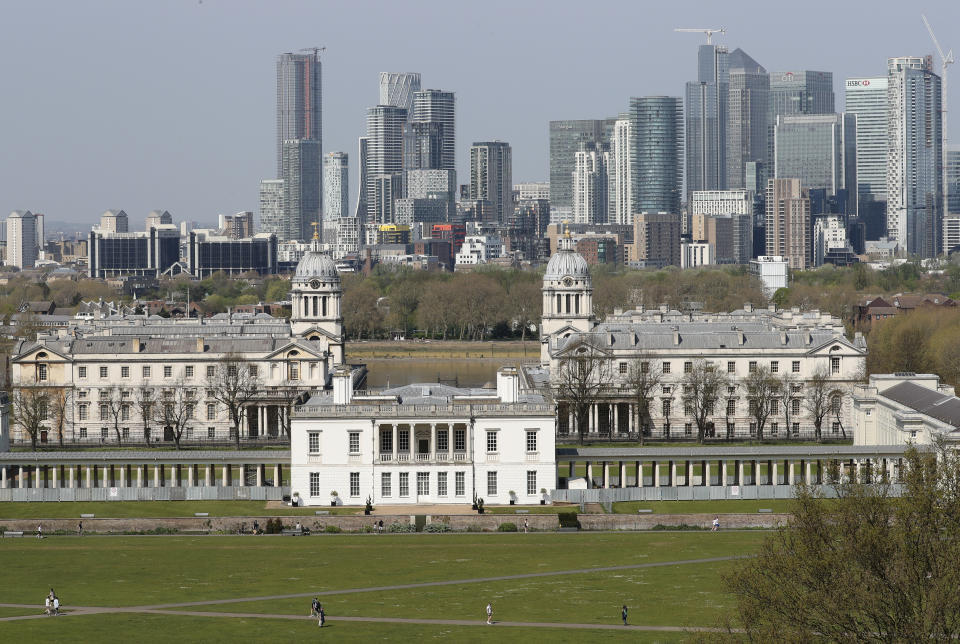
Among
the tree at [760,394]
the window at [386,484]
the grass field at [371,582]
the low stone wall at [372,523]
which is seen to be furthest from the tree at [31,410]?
the tree at [760,394]

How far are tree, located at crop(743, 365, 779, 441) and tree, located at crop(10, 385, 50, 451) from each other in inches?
1691

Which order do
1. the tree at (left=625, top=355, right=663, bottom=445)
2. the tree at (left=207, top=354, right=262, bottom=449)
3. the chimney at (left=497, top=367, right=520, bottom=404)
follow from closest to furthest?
the chimney at (left=497, top=367, right=520, bottom=404), the tree at (left=207, top=354, right=262, bottom=449), the tree at (left=625, top=355, right=663, bottom=445)

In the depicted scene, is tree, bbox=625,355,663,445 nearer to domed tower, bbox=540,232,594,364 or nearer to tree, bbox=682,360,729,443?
tree, bbox=682,360,729,443

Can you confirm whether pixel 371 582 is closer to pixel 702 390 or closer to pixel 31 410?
pixel 31 410

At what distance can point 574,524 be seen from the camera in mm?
77312

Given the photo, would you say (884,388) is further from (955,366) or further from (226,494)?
(226,494)

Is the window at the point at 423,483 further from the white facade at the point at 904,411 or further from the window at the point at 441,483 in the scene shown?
the white facade at the point at 904,411

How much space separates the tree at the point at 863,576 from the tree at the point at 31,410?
224 ft

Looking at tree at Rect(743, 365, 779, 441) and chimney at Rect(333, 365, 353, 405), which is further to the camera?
tree at Rect(743, 365, 779, 441)

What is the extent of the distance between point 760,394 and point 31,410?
44394mm

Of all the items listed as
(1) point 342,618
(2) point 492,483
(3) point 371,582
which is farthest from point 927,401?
(1) point 342,618

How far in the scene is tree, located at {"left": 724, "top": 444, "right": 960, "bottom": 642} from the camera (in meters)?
44.3

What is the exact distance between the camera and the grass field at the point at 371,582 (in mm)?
56938

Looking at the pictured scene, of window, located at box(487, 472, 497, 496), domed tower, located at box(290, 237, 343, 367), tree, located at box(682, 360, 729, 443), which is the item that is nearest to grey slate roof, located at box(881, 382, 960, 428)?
tree, located at box(682, 360, 729, 443)
